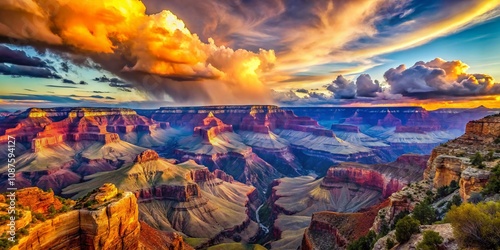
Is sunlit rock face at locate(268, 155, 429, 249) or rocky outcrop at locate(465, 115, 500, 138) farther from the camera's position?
sunlit rock face at locate(268, 155, 429, 249)

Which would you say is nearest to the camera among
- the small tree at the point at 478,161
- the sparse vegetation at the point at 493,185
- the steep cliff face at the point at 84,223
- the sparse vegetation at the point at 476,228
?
the sparse vegetation at the point at 476,228

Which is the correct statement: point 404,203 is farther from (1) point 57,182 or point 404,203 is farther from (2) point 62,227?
(1) point 57,182

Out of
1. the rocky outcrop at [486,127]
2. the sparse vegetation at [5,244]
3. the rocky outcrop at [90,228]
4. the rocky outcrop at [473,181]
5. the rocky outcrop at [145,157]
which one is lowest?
the rocky outcrop at [145,157]

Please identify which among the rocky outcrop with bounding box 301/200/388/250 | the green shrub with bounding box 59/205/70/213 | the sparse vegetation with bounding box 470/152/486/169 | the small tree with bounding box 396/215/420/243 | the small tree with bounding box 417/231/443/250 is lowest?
the rocky outcrop with bounding box 301/200/388/250

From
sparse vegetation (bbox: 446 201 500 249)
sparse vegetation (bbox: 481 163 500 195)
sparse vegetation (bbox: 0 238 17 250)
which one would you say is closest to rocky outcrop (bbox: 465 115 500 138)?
sparse vegetation (bbox: 481 163 500 195)

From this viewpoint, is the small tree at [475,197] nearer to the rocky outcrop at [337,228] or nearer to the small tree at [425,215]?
the small tree at [425,215]

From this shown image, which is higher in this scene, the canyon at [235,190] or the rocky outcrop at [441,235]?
the rocky outcrop at [441,235]

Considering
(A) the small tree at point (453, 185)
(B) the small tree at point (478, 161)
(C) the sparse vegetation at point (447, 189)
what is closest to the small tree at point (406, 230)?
(B) the small tree at point (478, 161)

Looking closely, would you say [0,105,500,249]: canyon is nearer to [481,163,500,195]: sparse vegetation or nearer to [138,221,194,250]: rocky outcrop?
[138,221,194,250]: rocky outcrop

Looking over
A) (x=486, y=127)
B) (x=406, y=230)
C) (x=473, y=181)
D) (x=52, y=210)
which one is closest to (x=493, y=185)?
(x=473, y=181)
